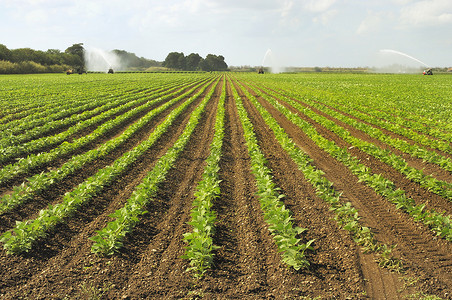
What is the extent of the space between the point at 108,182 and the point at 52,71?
3946 inches

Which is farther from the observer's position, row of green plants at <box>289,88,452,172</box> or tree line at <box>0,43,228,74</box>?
tree line at <box>0,43,228,74</box>

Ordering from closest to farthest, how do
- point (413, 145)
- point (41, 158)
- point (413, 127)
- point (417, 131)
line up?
point (41, 158), point (413, 145), point (417, 131), point (413, 127)

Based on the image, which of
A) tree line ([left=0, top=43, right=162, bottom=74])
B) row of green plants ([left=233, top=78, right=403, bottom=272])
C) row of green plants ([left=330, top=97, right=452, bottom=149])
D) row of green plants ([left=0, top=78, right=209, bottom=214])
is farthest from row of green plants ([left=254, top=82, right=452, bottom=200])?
tree line ([left=0, top=43, right=162, bottom=74])

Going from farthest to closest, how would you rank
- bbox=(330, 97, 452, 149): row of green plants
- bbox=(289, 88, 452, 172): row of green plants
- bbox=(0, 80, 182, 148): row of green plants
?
1. bbox=(0, 80, 182, 148): row of green plants
2. bbox=(330, 97, 452, 149): row of green plants
3. bbox=(289, 88, 452, 172): row of green plants

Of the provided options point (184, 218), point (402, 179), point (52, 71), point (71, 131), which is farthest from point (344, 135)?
point (52, 71)

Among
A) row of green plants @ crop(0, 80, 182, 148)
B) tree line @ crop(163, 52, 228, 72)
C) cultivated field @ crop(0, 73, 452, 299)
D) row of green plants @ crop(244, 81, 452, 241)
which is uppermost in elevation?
tree line @ crop(163, 52, 228, 72)

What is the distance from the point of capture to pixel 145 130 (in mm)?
15297

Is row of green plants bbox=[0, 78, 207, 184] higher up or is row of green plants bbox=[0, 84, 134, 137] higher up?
row of green plants bbox=[0, 84, 134, 137]

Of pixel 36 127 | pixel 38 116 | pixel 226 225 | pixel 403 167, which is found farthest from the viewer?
pixel 38 116

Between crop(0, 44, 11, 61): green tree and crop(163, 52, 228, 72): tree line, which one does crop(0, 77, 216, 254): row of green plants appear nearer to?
crop(0, 44, 11, 61): green tree

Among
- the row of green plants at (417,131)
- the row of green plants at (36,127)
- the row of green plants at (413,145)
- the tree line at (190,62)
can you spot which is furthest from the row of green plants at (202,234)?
the tree line at (190,62)

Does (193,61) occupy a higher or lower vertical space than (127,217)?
higher

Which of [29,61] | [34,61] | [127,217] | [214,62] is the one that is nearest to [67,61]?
[34,61]

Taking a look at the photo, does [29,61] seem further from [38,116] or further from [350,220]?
[350,220]
